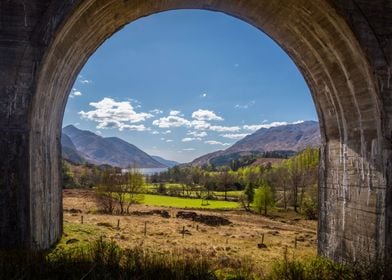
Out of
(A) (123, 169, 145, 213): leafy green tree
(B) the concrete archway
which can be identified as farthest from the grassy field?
(B) the concrete archway

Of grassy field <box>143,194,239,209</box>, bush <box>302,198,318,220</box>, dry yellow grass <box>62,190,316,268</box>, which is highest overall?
dry yellow grass <box>62,190,316,268</box>

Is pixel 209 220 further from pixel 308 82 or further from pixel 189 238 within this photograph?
pixel 308 82

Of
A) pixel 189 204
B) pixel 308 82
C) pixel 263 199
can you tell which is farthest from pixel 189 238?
pixel 189 204

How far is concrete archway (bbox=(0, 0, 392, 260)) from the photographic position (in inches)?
335

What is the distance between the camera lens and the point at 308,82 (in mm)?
12273

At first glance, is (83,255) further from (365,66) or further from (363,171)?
(365,66)

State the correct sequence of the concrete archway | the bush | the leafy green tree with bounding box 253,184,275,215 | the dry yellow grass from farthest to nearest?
the leafy green tree with bounding box 253,184,275,215, the bush, the dry yellow grass, the concrete archway

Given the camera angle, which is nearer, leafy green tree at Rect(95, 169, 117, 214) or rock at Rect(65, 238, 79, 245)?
rock at Rect(65, 238, 79, 245)

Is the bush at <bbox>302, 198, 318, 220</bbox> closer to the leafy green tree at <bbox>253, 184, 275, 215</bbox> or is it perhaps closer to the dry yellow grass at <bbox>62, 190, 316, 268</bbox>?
the dry yellow grass at <bbox>62, 190, 316, 268</bbox>

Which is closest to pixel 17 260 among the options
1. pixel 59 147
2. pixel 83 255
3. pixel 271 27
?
pixel 83 255

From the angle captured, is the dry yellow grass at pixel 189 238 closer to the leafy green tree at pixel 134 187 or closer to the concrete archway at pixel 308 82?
the concrete archway at pixel 308 82

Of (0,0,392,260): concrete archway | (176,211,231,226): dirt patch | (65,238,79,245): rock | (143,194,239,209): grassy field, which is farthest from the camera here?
(143,194,239,209): grassy field

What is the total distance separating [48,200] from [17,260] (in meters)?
3.08

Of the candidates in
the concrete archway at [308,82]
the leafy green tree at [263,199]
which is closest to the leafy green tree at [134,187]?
the leafy green tree at [263,199]
